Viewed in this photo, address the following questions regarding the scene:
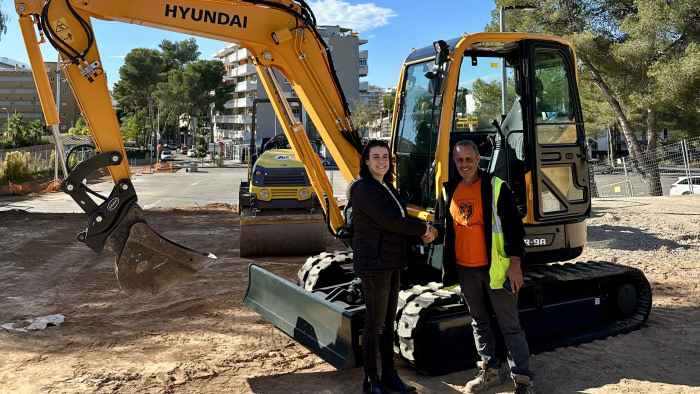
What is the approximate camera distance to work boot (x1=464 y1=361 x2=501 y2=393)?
4.68 metres

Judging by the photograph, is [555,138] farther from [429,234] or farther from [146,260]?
[146,260]

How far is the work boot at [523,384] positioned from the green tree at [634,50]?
1566cm

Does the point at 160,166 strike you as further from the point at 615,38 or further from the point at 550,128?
the point at 550,128

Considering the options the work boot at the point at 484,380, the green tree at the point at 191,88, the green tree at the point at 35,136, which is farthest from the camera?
the green tree at the point at 191,88

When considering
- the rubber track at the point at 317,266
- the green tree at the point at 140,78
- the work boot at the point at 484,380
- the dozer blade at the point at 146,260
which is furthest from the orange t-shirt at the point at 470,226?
the green tree at the point at 140,78

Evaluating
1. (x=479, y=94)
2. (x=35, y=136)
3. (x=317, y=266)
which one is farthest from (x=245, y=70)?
(x=479, y=94)

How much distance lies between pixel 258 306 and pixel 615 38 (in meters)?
18.8

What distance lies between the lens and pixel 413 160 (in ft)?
18.7

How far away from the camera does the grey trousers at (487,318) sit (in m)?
4.52

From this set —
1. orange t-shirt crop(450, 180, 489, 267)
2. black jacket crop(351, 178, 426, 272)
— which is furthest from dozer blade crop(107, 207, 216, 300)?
orange t-shirt crop(450, 180, 489, 267)

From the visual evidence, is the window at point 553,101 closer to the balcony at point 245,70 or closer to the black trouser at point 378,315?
the black trouser at point 378,315

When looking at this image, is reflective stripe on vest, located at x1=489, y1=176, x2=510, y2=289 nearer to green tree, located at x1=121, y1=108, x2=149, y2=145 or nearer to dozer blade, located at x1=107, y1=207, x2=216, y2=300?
dozer blade, located at x1=107, y1=207, x2=216, y2=300

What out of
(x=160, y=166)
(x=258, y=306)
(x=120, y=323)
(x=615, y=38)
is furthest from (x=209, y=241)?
(x=160, y=166)

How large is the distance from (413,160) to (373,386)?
2.21 metres
